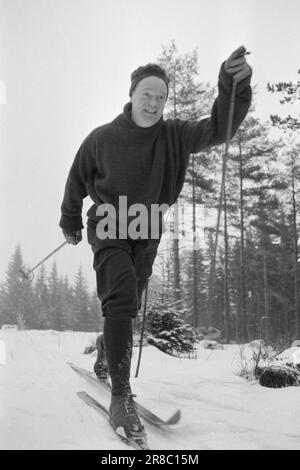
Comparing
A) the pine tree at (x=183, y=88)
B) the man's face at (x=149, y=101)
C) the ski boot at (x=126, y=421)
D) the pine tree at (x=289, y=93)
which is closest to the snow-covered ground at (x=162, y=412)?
the ski boot at (x=126, y=421)

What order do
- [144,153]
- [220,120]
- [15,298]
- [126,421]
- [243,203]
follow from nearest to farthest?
[126,421] < [220,120] < [144,153] < [243,203] < [15,298]

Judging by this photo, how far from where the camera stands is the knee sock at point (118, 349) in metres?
1.88

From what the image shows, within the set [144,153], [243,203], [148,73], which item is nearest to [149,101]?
[148,73]

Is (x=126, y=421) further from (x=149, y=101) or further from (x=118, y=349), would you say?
(x=149, y=101)

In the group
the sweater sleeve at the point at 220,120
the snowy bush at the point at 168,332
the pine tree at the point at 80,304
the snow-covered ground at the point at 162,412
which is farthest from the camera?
the pine tree at the point at 80,304

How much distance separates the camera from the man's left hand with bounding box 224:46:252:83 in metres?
1.91

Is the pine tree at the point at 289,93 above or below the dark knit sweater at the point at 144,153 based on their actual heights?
above

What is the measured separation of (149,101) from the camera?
225 centimetres


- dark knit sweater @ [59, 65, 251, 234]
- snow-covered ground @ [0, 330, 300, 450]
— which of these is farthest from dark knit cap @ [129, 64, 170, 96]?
snow-covered ground @ [0, 330, 300, 450]

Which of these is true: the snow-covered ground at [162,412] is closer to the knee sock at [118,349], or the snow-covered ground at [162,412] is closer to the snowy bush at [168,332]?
the knee sock at [118,349]

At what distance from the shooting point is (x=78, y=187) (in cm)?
247

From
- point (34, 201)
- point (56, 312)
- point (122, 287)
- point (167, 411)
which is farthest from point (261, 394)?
point (56, 312)

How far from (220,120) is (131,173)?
0.53 m

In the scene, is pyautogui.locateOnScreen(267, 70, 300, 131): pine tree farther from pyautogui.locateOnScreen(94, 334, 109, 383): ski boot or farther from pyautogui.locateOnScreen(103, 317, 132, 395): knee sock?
pyautogui.locateOnScreen(103, 317, 132, 395): knee sock
